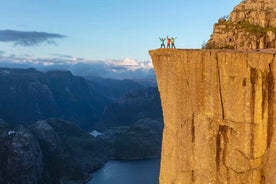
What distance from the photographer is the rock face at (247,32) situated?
168 feet

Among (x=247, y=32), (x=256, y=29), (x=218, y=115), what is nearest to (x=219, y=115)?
(x=218, y=115)

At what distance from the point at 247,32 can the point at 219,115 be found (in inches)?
763

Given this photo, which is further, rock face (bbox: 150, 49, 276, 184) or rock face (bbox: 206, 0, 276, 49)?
rock face (bbox: 206, 0, 276, 49)

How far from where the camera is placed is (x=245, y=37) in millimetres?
52312

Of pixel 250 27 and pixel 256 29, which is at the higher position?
pixel 250 27

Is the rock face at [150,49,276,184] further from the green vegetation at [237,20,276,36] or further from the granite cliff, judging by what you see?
the green vegetation at [237,20,276,36]

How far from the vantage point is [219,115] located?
36562 millimetres

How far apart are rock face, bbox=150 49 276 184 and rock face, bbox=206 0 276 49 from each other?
13171 mm

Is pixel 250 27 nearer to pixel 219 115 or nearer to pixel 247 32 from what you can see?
pixel 247 32

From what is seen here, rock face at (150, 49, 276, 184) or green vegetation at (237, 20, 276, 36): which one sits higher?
green vegetation at (237, 20, 276, 36)

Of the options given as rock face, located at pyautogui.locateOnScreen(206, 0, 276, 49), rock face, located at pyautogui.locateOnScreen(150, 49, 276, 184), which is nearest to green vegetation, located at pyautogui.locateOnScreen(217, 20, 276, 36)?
rock face, located at pyautogui.locateOnScreen(206, 0, 276, 49)

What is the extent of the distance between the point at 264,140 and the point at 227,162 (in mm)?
3922

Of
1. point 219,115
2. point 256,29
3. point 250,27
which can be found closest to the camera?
point 219,115

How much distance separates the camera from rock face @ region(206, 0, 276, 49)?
51.1m
